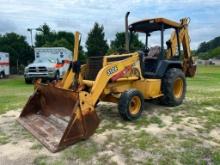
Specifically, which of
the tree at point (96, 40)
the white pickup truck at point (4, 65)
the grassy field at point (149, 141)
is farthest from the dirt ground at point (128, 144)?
the tree at point (96, 40)

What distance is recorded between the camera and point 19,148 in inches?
201

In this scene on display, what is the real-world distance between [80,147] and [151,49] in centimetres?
442

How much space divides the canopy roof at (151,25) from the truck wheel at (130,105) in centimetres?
220

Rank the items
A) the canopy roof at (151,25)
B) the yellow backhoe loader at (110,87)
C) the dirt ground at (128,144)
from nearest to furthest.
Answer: the dirt ground at (128,144)
the yellow backhoe loader at (110,87)
the canopy roof at (151,25)

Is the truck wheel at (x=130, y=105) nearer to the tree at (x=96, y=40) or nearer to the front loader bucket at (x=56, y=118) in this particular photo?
the front loader bucket at (x=56, y=118)

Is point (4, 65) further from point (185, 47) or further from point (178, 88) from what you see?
point (178, 88)

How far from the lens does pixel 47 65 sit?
17.8 metres

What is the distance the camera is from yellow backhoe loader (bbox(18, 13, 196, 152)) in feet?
17.7

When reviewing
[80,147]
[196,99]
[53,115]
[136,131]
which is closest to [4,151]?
[80,147]

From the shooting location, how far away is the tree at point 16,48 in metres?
36.6

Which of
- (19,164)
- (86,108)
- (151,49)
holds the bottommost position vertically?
(19,164)

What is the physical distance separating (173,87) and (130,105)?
1.99 meters

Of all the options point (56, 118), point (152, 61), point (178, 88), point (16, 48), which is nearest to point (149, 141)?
point (56, 118)

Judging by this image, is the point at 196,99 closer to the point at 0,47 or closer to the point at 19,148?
the point at 19,148
